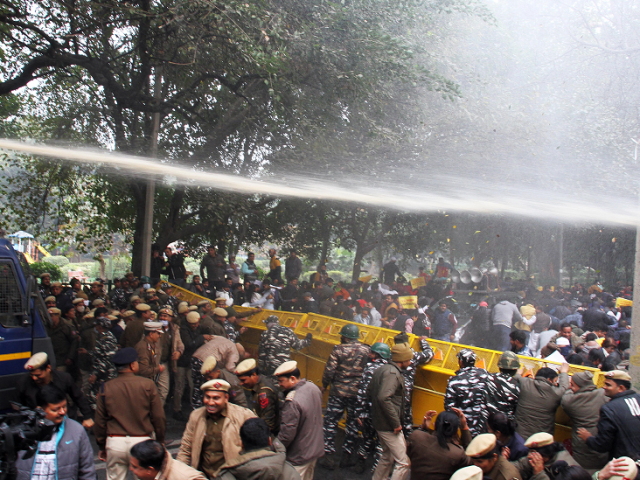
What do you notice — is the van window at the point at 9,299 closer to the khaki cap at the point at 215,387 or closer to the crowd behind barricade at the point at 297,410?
the crowd behind barricade at the point at 297,410

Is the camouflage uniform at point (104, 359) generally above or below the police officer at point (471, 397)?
below

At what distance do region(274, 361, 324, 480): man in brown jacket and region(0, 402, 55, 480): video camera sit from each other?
5.52 ft

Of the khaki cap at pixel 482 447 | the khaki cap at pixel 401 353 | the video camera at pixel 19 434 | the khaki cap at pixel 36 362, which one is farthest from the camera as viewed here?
the khaki cap at pixel 401 353

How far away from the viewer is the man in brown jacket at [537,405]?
4.48 m

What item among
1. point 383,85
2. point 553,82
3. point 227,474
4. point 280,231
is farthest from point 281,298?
point 553,82

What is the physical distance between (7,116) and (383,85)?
9.66 meters

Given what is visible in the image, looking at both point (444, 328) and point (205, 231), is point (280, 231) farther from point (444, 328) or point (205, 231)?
point (444, 328)

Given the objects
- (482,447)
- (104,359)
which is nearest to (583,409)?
(482,447)

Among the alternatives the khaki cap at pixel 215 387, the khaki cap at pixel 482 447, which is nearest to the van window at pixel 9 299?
the khaki cap at pixel 215 387

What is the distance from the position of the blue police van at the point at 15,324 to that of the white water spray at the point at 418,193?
636cm

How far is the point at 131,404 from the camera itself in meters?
4.09

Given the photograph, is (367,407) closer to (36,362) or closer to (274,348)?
(274,348)

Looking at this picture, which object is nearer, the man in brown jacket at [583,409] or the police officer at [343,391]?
the man in brown jacket at [583,409]

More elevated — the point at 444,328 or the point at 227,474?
the point at 227,474
